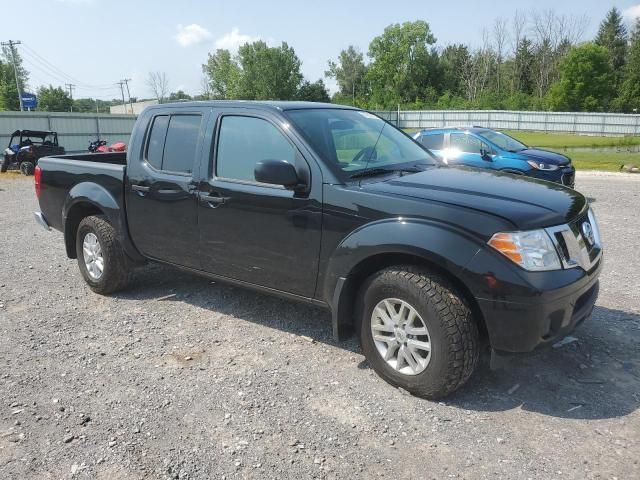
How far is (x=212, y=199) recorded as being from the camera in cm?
436

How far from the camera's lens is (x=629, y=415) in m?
3.27

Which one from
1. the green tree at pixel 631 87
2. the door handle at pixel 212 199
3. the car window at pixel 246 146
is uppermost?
the green tree at pixel 631 87

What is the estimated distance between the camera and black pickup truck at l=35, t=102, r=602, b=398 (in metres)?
3.17

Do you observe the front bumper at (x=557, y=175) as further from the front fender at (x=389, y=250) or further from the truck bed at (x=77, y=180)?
the front fender at (x=389, y=250)

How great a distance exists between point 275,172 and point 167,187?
1.44 metres

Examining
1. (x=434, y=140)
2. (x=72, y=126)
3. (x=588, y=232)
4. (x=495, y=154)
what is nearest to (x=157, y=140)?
(x=588, y=232)

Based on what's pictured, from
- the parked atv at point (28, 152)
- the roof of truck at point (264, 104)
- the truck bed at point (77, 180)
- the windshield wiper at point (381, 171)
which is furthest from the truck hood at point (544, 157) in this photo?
the parked atv at point (28, 152)

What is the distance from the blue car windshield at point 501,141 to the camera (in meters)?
12.0

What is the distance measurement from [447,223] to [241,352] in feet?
6.49

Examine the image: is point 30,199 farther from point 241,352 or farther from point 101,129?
point 101,129

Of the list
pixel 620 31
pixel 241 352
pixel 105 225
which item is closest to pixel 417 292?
pixel 241 352

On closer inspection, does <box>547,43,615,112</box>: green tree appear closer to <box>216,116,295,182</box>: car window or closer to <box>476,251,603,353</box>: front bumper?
<box>216,116,295,182</box>: car window

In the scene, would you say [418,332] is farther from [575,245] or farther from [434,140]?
[434,140]

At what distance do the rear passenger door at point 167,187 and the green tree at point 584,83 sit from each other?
5917 centimetres
